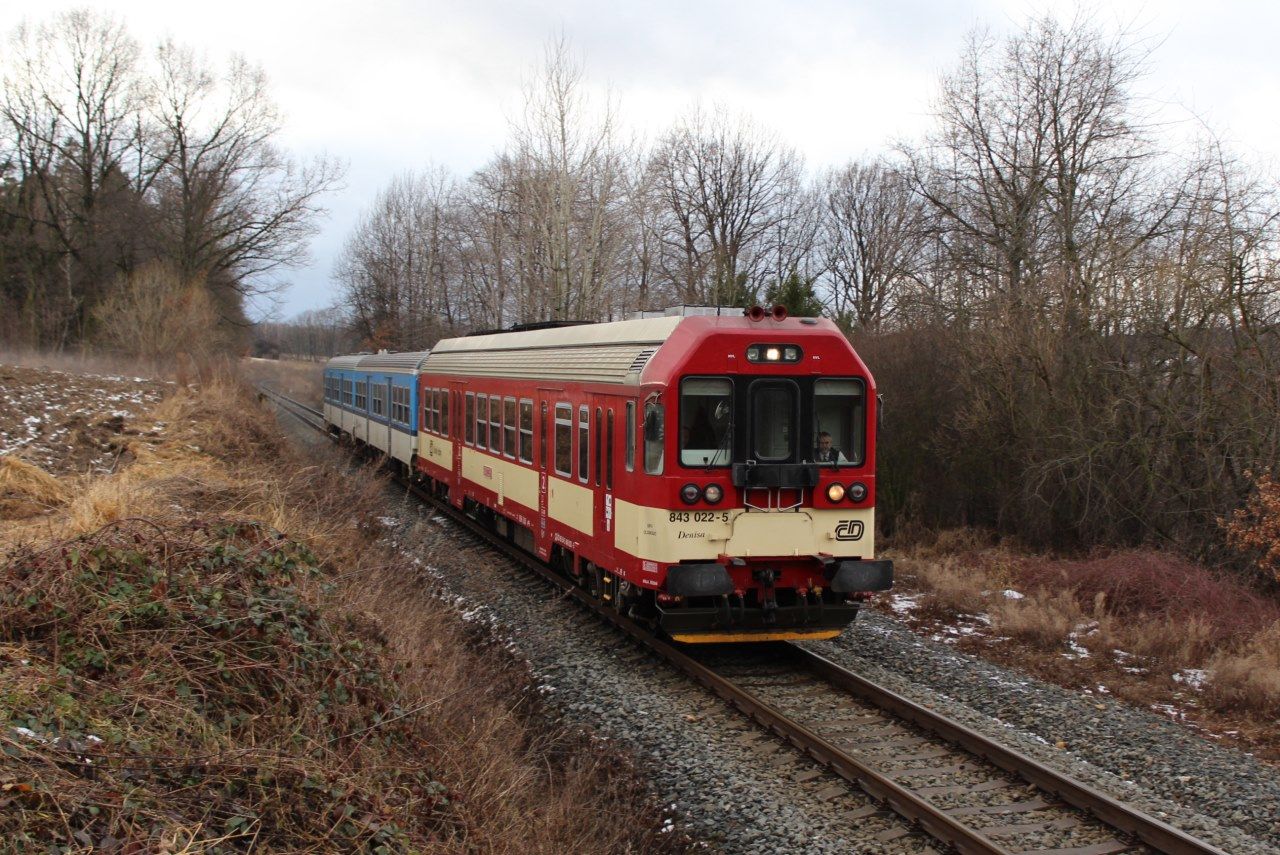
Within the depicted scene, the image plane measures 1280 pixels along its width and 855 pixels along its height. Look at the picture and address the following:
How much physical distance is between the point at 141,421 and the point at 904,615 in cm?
1352

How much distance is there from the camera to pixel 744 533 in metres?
8.97

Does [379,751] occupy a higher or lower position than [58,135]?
lower

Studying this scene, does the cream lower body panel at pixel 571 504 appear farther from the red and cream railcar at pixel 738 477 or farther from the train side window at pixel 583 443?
Answer: the red and cream railcar at pixel 738 477

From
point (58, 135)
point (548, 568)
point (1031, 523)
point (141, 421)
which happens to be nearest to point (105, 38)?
point (58, 135)

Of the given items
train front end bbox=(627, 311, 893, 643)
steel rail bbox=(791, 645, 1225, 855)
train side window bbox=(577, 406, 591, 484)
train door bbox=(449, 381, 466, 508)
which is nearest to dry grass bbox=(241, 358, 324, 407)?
train door bbox=(449, 381, 466, 508)

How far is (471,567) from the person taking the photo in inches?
553

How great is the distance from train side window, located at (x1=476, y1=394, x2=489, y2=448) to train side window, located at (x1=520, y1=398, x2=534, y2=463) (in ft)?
6.59

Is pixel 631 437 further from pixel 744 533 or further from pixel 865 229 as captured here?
pixel 865 229

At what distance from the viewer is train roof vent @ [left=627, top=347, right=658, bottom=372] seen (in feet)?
30.4

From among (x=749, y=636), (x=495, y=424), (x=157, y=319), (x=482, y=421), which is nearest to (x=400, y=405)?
(x=482, y=421)

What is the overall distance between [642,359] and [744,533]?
1.83 meters

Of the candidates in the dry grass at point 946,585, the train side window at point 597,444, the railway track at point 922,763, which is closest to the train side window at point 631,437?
the train side window at point 597,444

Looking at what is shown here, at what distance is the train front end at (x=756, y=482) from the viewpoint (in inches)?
348

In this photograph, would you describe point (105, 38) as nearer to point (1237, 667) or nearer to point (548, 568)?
point (548, 568)
